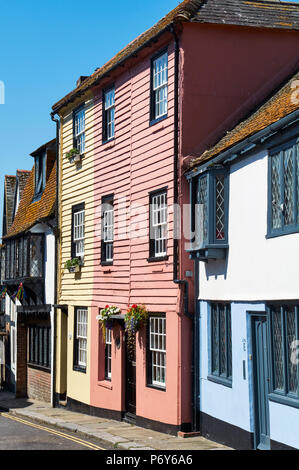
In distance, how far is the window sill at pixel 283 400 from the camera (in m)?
11.0

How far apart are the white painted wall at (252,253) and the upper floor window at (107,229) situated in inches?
219

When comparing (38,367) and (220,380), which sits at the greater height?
(220,380)

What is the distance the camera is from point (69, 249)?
74.5 ft

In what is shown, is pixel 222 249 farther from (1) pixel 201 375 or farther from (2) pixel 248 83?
(2) pixel 248 83

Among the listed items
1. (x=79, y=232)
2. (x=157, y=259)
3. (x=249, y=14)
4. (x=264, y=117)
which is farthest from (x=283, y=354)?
(x=79, y=232)

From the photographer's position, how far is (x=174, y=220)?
1595 cm

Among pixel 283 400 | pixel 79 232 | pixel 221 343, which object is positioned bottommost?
pixel 283 400

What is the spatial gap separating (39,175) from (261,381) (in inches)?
643

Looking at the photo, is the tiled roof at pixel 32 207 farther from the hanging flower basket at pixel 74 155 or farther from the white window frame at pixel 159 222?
the white window frame at pixel 159 222

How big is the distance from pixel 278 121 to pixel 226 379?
5.37m

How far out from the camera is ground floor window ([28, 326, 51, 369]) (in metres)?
25.3

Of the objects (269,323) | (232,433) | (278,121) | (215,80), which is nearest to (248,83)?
(215,80)

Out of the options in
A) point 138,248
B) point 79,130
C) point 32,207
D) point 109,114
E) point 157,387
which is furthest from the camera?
point 32,207

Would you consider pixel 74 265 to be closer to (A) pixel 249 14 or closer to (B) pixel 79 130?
(B) pixel 79 130
